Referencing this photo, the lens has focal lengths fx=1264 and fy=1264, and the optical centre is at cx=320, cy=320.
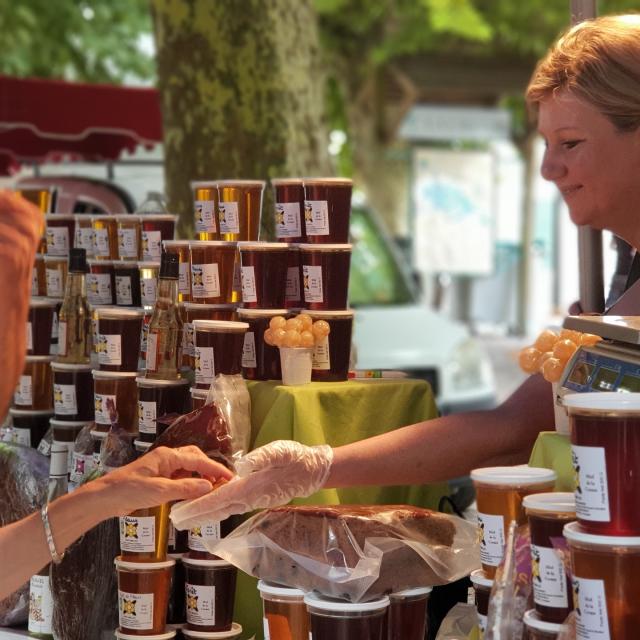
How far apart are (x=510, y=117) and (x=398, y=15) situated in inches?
158

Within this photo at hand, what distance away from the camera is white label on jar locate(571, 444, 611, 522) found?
2064 millimetres

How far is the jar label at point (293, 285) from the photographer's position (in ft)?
11.5

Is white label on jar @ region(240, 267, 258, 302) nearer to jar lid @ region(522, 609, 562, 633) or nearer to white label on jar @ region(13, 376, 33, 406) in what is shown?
white label on jar @ region(13, 376, 33, 406)

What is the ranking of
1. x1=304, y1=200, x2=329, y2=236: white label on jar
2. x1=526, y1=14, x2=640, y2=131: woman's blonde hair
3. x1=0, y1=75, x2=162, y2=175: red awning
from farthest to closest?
x1=0, y1=75, x2=162, y2=175: red awning, x1=304, y1=200, x2=329, y2=236: white label on jar, x1=526, y1=14, x2=640, y2=131: woman's blonde hair

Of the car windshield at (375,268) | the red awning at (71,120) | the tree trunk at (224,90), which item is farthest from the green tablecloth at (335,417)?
the car windshield at (375,268)

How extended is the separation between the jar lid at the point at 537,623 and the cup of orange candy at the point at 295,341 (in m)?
1.21

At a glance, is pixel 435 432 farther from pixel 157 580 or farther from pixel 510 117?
pixel 510 117

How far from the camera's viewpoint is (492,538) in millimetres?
2484

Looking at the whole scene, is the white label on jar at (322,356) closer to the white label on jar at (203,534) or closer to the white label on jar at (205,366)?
the white label on jar at (205,366)

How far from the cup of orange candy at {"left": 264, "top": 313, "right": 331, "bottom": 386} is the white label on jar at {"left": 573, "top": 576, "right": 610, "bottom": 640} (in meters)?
1.36

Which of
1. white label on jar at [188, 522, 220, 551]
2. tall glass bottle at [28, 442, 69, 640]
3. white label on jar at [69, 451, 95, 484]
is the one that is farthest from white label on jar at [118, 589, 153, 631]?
white label on jar at [69, 451, 95, 484]

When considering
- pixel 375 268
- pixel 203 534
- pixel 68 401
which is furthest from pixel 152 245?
pixel 375 268

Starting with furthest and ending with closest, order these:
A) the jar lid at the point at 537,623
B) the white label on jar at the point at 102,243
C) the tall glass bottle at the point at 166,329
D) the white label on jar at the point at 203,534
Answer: the white label on jar at the point at 102,243
the tall glass bottle at the point at 166,329
the white label on jar at the point at 203,534
the jar lid at the point at 537,623

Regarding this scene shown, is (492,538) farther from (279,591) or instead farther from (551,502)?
(279,591)
